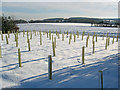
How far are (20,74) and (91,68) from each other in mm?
3190

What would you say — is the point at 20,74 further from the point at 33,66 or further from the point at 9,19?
the point at 9,19

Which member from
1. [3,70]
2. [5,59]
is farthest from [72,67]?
[5,59]

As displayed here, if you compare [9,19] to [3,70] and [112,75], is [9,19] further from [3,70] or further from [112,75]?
[112,75]

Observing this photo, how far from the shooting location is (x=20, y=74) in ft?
17.9

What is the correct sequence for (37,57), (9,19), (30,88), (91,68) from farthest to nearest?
1. (9,19)
2. (37,57)
3. (91,68)
4. (30,88)

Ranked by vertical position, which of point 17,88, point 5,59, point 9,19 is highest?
point 9,19

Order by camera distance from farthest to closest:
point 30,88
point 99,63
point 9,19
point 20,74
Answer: point 9,19, point 99,63, point 20,74, point 30,88

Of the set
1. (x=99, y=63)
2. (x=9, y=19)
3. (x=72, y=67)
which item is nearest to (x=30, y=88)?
(x=72, y=67)

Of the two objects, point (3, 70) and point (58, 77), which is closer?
point (58, 77)

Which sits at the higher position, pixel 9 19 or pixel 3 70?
pixel 9 19

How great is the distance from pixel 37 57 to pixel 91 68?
3131 mm

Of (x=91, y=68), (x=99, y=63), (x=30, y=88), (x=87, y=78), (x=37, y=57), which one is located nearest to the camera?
(x=30, y=88)

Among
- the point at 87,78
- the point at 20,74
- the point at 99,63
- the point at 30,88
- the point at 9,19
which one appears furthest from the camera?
the point at 9,19

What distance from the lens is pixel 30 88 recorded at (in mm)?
4453
